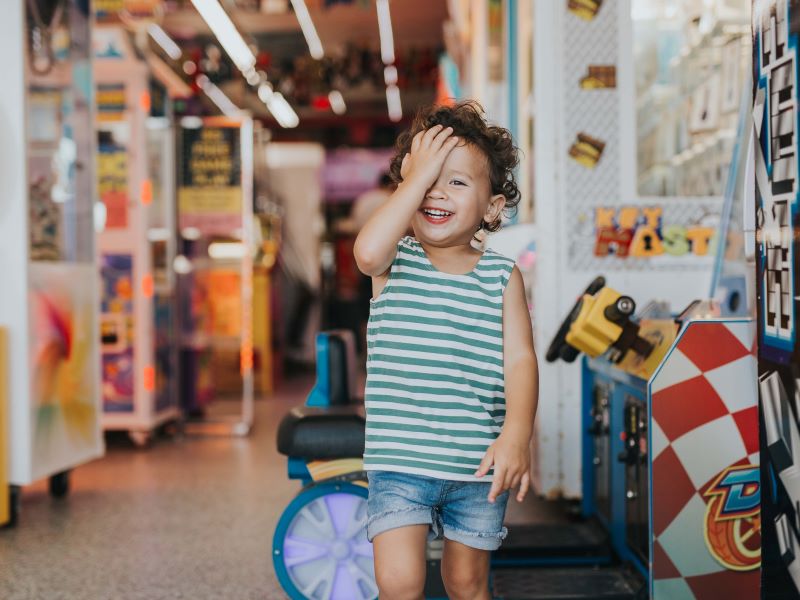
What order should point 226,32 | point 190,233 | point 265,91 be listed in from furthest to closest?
1. point 265,91
2. point 226,32
3. point 190,233

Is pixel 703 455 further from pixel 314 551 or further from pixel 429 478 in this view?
pixel 314 551

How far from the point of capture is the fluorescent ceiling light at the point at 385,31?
33.5 feet

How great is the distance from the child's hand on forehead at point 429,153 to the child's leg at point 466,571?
2.23ft

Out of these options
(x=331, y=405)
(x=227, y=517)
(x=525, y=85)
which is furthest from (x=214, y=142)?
(x=331, y=405)

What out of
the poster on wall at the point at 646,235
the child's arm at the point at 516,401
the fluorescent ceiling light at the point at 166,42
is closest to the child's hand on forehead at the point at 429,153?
the child's arm at the point at 516,401

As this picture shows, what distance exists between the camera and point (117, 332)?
584 cm

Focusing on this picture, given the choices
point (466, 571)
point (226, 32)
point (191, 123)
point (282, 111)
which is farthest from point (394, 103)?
point (466, 571)

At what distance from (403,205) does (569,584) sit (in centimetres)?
155

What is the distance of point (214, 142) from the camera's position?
6.54 metres

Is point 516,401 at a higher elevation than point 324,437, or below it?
higher

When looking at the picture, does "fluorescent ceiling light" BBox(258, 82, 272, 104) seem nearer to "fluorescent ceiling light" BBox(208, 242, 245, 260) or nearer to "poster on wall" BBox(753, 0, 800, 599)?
"fluorescent ceiling light" BBox(208, 242, 245, 260)

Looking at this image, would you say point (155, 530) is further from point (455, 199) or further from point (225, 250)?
point (225, 250)

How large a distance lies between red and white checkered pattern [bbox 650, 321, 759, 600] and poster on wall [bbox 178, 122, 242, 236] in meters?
4.56

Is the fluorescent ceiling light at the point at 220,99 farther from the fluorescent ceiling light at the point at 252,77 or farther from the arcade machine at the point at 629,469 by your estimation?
the arcade machine at the point at 629,469
